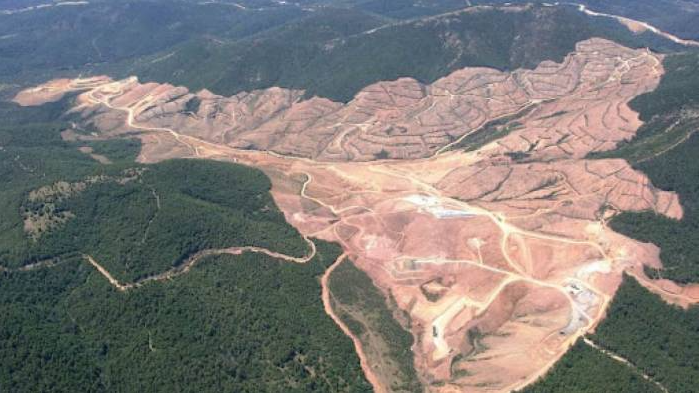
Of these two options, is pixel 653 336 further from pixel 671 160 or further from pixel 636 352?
pixel 671 160

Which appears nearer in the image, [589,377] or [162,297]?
[589,377]

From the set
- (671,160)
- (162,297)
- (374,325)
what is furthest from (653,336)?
(162,297)

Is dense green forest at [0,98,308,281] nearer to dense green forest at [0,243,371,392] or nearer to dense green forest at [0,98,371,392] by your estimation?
dense green forest at [0,98,371,392]

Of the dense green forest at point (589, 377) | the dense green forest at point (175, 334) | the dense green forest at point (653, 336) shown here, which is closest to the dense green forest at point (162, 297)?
the dense green forest at point (175, 334)

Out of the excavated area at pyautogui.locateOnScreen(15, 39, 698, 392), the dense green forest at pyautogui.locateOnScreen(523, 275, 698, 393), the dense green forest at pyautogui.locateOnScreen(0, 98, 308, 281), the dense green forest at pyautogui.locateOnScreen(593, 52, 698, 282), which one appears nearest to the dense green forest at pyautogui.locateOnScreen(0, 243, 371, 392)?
the dense green forest at pyautogui.locateOnScreen(0, 98, 308, 281)

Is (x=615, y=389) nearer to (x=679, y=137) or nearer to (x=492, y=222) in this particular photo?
(x=492, y=222)
